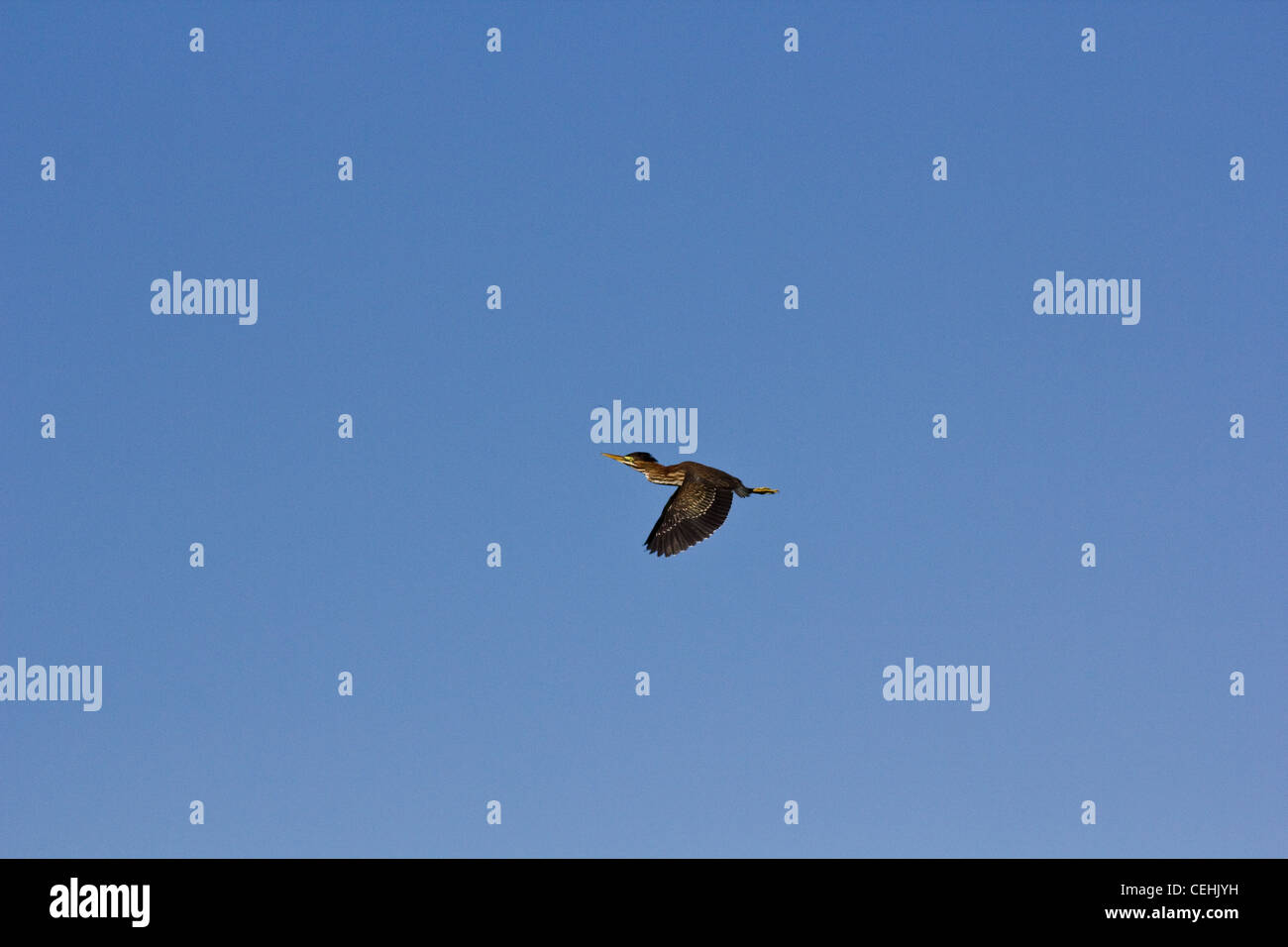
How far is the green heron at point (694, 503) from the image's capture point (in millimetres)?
38031

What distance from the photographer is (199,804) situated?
4681 cm

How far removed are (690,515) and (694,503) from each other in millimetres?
303

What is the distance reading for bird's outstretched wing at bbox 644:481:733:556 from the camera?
125ft

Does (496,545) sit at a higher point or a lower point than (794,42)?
lower

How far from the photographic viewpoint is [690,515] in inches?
1508

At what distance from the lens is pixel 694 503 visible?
3844 cm

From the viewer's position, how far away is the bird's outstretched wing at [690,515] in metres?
38.0

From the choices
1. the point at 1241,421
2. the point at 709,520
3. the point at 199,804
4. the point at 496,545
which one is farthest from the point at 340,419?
the point at 1241,421

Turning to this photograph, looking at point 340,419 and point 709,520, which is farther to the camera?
point 340,419

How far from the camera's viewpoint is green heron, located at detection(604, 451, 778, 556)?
3803 centimetres
